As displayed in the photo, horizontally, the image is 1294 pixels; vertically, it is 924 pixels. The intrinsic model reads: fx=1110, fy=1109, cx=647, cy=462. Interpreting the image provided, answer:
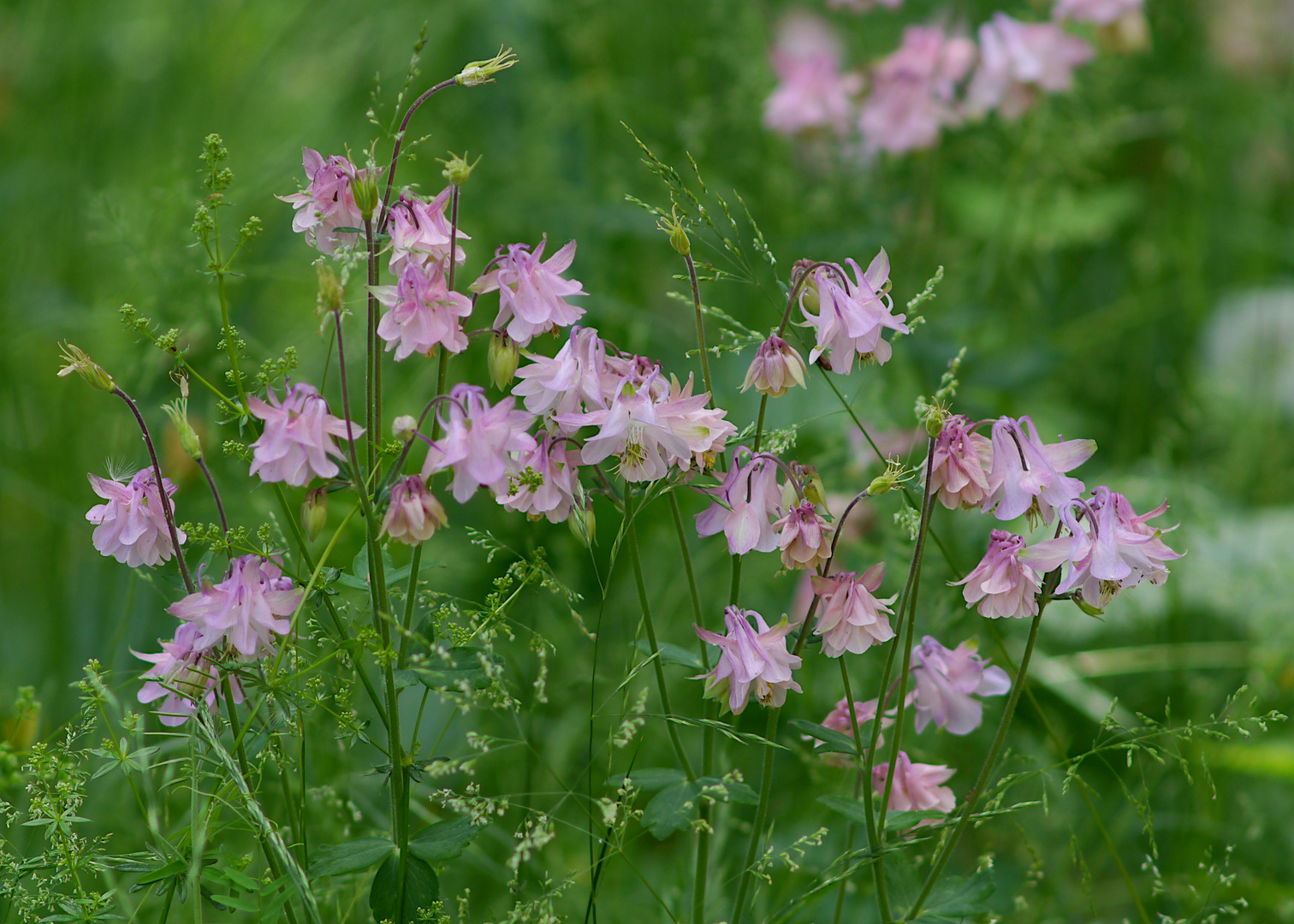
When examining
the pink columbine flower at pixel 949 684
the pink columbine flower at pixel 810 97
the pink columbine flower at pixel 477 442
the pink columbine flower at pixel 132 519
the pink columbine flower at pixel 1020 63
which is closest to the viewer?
the pink columbine flower at pixel 477 442

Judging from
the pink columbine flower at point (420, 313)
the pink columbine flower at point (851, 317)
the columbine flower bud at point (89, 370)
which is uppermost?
the columbine flower bud at point (89, 370)

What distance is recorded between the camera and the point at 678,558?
2.17 meters

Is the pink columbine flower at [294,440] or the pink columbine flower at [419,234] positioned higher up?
the pink columbine flower at [419,234]

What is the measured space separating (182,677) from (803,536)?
0.56m

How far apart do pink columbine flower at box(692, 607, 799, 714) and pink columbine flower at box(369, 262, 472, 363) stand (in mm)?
330

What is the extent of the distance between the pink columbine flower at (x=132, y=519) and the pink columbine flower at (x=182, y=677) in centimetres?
8

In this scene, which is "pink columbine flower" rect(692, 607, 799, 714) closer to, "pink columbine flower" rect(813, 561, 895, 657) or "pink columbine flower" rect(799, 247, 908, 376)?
"pink columbine flower" rect(813, 561, 895, 657)

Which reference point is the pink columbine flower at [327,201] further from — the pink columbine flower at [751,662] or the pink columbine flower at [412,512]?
the pink columbine flower at [751,662]

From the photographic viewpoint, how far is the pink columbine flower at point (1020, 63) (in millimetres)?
2328

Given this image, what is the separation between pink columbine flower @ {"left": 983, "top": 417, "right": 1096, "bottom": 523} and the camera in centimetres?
92

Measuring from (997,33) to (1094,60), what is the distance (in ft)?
1.83

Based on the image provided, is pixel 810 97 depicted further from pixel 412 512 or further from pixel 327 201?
pixel 412 512

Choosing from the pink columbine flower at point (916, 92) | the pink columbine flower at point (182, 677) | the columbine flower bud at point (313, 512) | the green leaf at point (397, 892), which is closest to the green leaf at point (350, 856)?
the green leaf at point (397, 892)

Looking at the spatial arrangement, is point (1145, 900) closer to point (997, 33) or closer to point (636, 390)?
point (636, 390)
